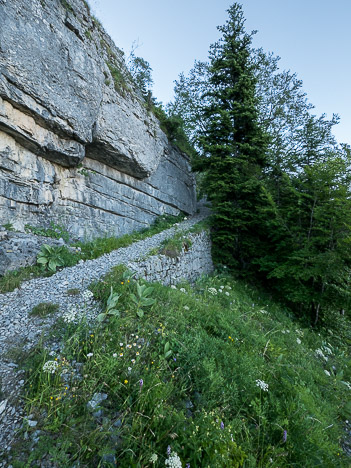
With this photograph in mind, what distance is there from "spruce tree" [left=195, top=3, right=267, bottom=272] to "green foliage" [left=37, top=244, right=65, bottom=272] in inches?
290

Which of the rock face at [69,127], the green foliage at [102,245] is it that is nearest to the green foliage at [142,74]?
the rock face at [69,127]

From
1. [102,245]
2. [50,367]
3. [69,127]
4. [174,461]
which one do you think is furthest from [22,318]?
[69,127]

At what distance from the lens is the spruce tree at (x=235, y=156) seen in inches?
406

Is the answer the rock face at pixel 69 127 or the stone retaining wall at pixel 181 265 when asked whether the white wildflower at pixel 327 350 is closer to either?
the stone retaining wall at pixel 181 265

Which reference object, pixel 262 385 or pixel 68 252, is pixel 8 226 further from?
pixel 262 385

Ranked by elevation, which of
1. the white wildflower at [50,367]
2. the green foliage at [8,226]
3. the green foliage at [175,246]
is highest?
the green foliage at [175,246]

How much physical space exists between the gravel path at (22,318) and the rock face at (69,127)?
3659 mm

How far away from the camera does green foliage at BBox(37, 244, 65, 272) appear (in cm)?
583

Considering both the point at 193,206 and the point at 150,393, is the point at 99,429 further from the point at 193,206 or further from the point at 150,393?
the point at 193,206

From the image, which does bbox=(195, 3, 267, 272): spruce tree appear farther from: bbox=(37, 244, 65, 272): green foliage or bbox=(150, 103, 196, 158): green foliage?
bbox=(37, 244, 65, 272): green foliage

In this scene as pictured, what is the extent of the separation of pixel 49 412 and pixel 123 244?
7053 millimetres

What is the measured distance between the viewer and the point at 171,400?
8.13 ft

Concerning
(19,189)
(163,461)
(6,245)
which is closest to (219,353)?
(163,461)

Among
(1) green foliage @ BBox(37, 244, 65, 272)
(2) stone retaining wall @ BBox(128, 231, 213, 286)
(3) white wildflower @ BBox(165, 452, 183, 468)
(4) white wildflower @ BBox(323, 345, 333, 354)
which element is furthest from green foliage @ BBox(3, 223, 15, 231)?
(4) white wildflower @ BBox(323, 345, 333, 354)
